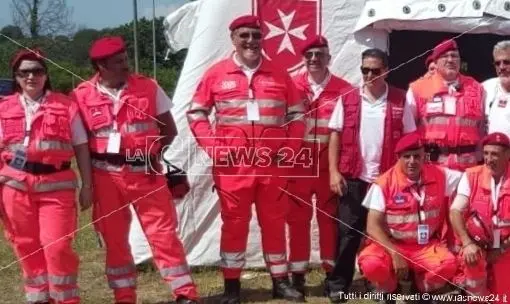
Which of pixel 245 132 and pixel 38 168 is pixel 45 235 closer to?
pixel 38 168

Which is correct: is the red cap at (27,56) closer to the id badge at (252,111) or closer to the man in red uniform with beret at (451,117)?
the id badge at (252,111)

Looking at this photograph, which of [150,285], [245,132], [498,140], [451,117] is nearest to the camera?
[498,140]

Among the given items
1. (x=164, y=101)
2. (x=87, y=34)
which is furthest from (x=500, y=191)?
(x=87, y=34)

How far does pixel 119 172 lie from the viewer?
494 centimetres

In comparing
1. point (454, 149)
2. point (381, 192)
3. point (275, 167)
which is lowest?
point (381, 192)

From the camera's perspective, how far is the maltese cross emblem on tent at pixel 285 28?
6.31m

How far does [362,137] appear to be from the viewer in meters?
5.27

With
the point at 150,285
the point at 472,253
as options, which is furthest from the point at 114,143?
the point at 472,253

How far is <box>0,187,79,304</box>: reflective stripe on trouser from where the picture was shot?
475 centimetres

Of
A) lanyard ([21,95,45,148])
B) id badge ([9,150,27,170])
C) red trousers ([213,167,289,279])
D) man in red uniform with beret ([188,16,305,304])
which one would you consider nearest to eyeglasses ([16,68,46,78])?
lanyard ([21,95,45,148])

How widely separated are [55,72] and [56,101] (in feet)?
12.1

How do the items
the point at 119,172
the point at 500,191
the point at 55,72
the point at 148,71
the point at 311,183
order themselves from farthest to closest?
1. the point at 148,71
2. the point at 55,72
3. the point at 311,183
4. the point at 119,172
5. the point at 500,191

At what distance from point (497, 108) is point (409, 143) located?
2.31ft

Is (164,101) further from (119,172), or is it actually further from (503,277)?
(503,277)
